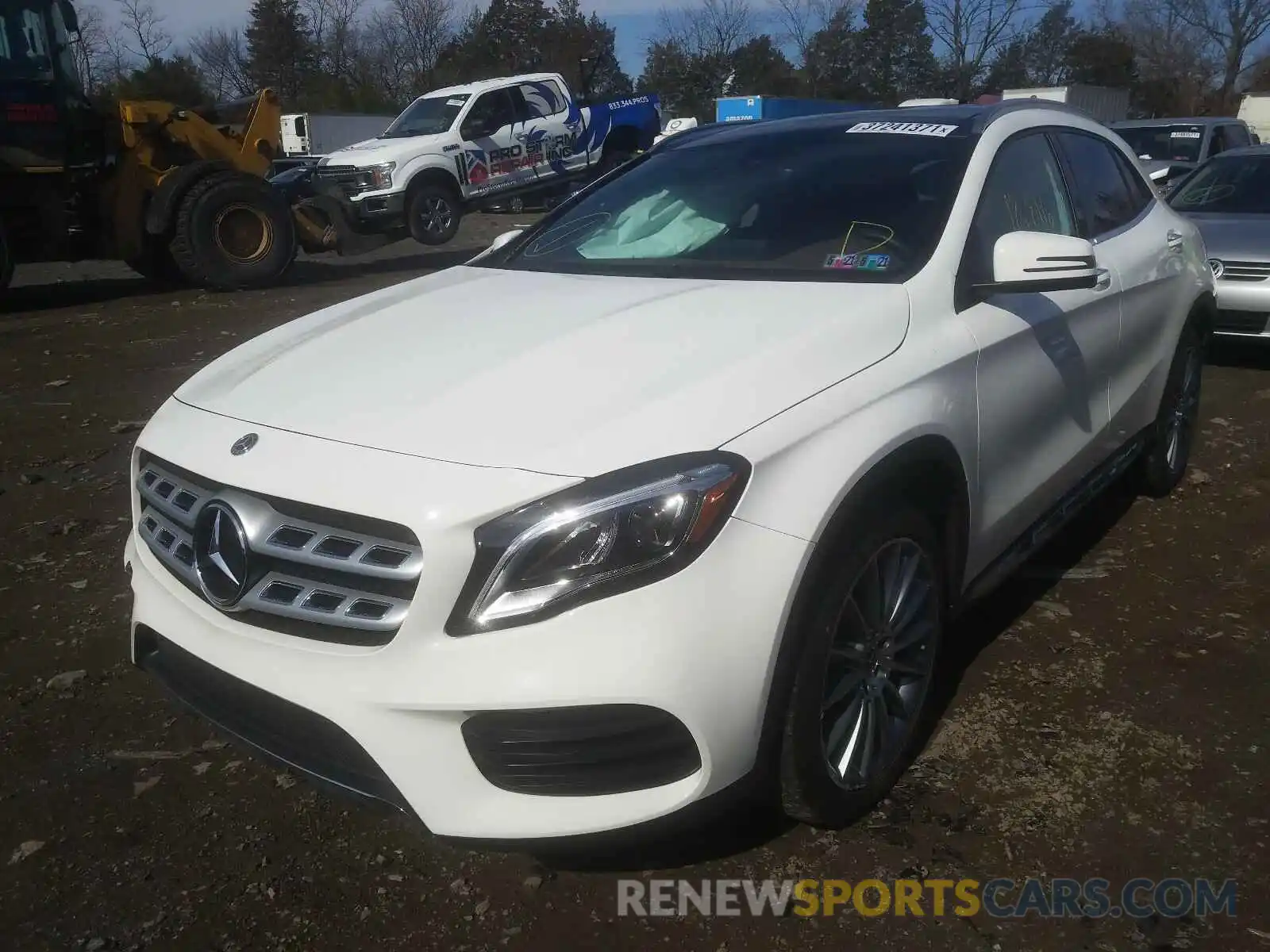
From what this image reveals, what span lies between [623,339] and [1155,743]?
179 centimetres

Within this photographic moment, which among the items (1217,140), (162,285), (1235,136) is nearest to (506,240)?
(162,285)

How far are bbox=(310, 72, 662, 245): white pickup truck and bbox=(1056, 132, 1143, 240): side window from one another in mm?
10676

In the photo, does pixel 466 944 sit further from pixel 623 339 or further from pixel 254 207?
pixel 254 207

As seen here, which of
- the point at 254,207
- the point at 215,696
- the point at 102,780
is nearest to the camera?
the point at 215,696

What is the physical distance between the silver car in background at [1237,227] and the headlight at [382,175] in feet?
30.5

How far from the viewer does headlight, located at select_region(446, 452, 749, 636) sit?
1.92 metres

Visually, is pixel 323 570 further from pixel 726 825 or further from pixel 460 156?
pixel 460 156

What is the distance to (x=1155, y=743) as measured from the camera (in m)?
2.86

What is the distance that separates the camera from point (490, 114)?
48.8 ft

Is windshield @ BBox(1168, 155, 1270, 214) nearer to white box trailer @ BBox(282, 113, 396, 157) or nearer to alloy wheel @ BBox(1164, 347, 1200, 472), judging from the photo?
alloy wheel @ BBox(1164, 347, 1200, 472)

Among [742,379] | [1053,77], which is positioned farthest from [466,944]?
[1053,77]

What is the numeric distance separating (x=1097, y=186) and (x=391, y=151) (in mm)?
11675

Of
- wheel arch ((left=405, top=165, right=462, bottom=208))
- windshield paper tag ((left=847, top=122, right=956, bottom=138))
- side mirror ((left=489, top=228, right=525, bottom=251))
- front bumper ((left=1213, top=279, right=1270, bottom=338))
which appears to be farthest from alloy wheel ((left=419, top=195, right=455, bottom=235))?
windshield paper tag ((left=847, top=122, right=956, bottom=138))

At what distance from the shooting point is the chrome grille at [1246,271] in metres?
6.71
